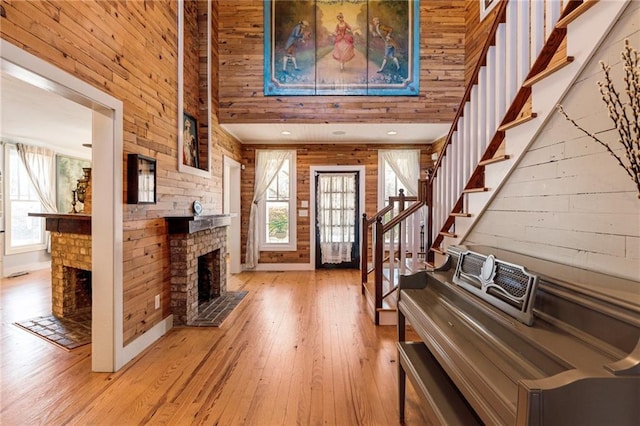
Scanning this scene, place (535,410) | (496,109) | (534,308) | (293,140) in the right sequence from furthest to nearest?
(293,140)
(496,109)
(534,308)
(535,410)

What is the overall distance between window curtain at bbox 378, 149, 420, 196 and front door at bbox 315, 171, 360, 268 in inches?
31.0

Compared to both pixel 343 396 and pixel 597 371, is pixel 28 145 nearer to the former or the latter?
pixel 343 396

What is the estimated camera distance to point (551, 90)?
4.78 feet

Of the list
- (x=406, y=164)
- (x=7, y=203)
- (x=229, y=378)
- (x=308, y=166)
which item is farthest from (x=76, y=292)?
(x=406, y=164)

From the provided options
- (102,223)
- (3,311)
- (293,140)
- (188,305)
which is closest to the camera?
(102,223)

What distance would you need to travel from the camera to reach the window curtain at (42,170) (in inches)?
235

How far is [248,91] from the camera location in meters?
4.71

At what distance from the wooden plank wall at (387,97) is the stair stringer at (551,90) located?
2.96 metres

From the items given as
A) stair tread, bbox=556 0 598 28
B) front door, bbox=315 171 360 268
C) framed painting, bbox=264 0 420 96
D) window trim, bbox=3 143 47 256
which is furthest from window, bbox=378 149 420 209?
window trim, bbox=3 143 47 256

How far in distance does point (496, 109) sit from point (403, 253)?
177 centimetres

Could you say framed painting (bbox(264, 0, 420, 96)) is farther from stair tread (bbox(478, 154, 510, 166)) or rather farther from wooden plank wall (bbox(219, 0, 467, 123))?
stair tread (bbox(478, 154, 510, 166))

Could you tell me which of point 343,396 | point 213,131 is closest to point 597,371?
point 343,396

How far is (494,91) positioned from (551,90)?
25.2 inches

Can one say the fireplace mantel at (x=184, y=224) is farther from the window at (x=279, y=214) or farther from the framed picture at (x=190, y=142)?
the window at (x=279, y=214)
